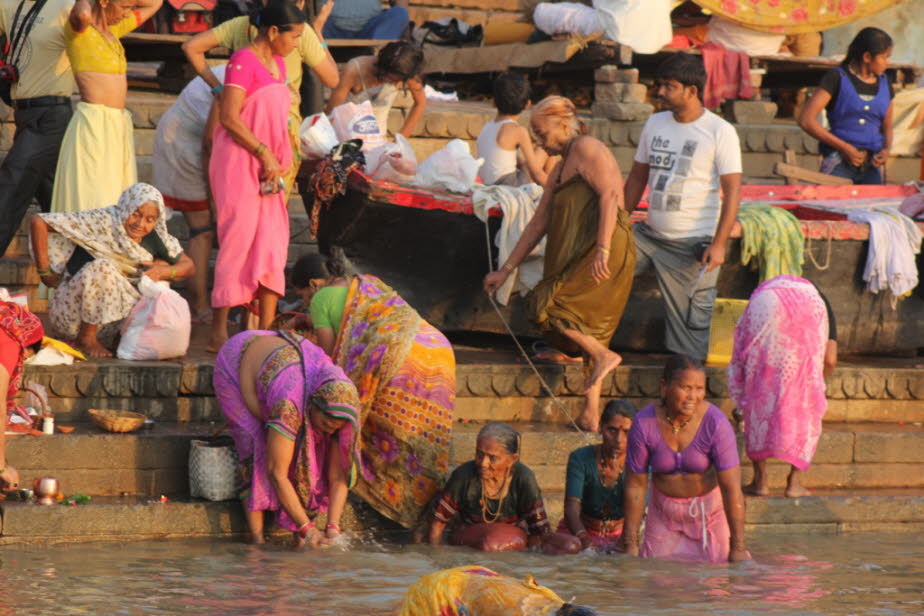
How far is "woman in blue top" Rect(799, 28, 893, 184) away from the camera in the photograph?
11.3m

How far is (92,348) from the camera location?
334 inches

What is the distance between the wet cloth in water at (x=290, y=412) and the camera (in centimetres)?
735

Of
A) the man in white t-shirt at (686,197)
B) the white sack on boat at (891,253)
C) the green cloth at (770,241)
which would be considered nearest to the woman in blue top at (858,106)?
the white sack on boat at (891,253)

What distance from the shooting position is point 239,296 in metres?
8.66

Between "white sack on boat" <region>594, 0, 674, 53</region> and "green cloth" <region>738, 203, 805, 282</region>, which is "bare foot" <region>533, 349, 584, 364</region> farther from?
"white sack on boat" <region>594, 0, 674, 53</region>

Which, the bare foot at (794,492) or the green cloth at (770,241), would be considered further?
the green cloth at (770,241)

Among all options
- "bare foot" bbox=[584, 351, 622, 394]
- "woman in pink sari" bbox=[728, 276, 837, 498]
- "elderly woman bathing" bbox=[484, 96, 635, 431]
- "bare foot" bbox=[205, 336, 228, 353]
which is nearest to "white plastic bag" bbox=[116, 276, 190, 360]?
"bare foot" bbox=[205, 336, 228, 353]

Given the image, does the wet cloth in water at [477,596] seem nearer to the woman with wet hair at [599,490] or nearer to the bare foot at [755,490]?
the woman with wet hair at [599,490]

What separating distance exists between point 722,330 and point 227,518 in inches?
130

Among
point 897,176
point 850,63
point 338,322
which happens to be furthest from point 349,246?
point 897,176

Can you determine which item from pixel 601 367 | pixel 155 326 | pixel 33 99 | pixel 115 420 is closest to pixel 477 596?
pixel 115 420

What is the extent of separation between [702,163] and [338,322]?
2.54 meters

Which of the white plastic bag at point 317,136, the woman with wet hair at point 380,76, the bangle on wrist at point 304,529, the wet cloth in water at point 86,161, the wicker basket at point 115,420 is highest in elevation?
the woman with wet hair at point 380,76

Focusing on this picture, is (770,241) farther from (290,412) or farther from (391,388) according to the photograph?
(290,412)
